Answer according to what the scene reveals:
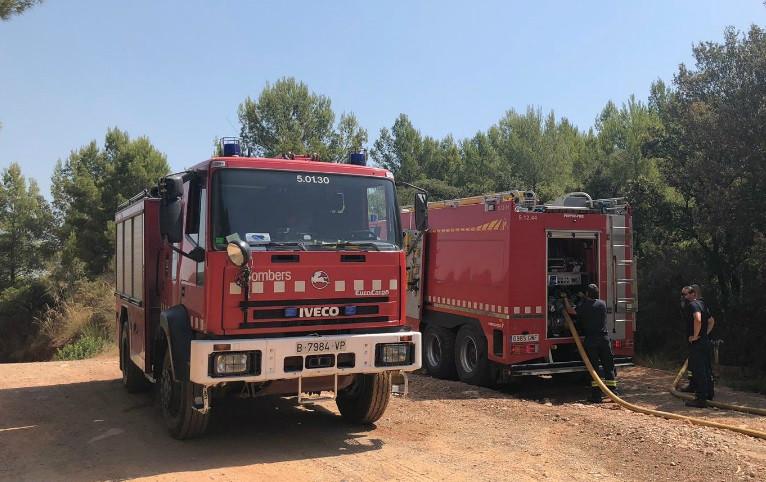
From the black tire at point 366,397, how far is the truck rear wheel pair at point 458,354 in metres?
3.51

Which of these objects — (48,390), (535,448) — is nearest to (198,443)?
(535,448)

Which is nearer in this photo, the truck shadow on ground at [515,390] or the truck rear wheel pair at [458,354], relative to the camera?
the truck shadow on ground at [515,390]

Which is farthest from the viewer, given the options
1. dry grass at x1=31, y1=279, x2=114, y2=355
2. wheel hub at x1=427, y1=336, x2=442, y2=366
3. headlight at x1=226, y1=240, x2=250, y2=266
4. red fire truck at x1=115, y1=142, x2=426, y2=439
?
dry grass at x1=31, y1=279, x2=114, y2=355

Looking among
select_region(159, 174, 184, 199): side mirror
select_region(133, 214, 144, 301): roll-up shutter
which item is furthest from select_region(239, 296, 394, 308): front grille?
select_region(133, 214, 144, 301): roll-up shutter

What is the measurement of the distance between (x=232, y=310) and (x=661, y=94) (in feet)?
130

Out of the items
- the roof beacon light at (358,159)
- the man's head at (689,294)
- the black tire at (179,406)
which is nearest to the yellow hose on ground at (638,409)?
the man's head at (689,294)

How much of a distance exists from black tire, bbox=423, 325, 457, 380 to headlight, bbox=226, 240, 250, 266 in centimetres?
642

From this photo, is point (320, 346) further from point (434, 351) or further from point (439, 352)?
point (434, 351)

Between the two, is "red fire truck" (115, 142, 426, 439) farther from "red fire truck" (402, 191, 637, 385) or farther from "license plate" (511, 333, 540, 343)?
"license plate" (511, 333, 540, 343)

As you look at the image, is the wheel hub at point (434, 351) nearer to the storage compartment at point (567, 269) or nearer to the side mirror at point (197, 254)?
the storage compartment at point (567, 269)

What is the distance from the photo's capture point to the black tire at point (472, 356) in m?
10.2

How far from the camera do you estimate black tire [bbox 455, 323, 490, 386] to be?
10227 millimetres

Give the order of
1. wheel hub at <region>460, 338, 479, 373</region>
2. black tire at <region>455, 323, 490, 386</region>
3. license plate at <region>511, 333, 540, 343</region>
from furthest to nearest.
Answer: wheel hub at <region>460, 338, 479, 373</region>, black tire at <region>455, 323, 490, 386</region>, license plate at <region>511, 333, 540, 343</region>

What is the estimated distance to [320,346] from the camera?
19.5 feet
